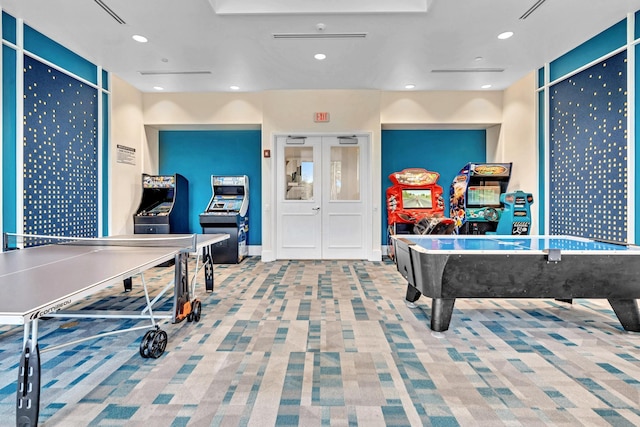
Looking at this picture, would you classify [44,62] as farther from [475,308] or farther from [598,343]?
[598,343]

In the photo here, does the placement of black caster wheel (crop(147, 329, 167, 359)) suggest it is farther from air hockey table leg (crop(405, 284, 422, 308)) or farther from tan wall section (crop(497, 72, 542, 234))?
tan wall section (crop(497, 72, 542, 234))

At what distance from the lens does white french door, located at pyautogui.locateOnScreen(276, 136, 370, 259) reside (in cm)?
635

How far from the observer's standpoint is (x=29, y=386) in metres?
1.54

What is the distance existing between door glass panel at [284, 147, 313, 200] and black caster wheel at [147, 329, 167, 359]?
415cm

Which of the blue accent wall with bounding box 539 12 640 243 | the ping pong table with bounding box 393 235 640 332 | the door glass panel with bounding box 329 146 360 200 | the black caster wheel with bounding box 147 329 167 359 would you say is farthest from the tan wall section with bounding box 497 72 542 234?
the black caster wheel with bounding box 147 329 167 359

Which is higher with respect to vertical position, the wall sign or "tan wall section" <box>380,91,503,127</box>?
"tan wall section" <box>380,91,503,127</box>

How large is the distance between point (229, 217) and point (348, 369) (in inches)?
161

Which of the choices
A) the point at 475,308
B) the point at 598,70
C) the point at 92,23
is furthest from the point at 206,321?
the point at 598,70

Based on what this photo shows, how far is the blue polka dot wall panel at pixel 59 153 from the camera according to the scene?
3869 millimetres

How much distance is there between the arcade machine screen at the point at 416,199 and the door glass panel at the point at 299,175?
5.70 feet

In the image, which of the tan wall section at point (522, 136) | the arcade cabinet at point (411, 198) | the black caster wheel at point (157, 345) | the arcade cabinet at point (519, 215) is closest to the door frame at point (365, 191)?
the arcade cabinet at point (411, 198)

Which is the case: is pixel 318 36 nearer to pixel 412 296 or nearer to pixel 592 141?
pixel 412 296

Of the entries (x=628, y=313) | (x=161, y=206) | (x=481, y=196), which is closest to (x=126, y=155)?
(x=161, y=206)

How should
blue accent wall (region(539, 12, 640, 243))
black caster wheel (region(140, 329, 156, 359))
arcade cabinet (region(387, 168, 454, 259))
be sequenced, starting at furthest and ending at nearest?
arcade cabinet (region(387, 168, 454, 259)) < blue accent wall (region(539, 12, 640, 243)) < black caster wheel (region(140, 329, 156, 359))
